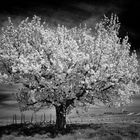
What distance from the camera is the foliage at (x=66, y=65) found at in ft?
117

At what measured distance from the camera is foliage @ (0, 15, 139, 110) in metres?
35.7

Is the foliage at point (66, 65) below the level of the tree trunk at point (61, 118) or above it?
above

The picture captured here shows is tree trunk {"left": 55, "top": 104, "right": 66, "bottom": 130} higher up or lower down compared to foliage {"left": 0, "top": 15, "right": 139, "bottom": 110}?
lower down

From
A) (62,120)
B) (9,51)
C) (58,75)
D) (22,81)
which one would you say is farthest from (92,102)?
(9,51)

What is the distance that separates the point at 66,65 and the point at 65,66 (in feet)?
1.32

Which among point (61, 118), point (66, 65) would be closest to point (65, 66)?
point (66, 65)

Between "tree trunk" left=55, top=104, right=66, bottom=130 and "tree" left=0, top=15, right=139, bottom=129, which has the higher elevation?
"tree" left=0, top=15, right=139, bottom=129

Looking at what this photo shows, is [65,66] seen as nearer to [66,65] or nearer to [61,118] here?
[66,65]

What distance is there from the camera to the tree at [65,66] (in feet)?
117

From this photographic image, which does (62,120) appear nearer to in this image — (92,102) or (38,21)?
(92,102)

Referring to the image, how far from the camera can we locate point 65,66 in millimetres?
35906

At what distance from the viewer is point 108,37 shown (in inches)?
1556

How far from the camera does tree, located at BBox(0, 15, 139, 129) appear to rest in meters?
35.7

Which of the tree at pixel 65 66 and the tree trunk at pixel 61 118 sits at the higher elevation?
the tree at pixel 65 66
